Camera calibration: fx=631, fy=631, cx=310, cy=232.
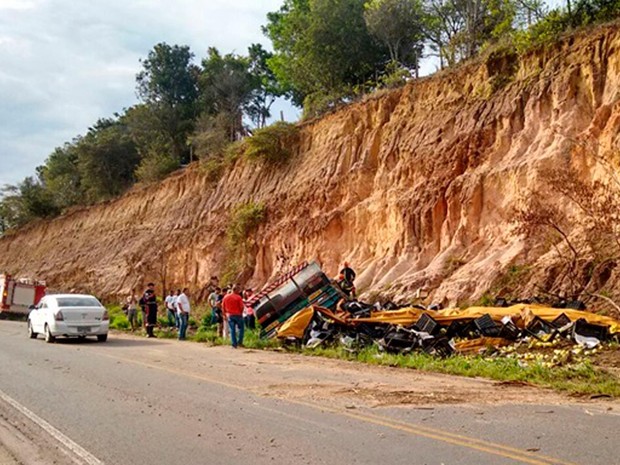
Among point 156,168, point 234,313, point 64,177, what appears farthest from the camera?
point 64,177

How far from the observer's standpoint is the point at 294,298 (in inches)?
690

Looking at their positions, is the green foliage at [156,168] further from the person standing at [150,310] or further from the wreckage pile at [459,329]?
the wreckage pile at [459,329]

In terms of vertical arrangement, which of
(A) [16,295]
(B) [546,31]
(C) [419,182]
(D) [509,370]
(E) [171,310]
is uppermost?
(B) [546,31]

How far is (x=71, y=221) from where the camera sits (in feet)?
172

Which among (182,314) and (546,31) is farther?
(546,31)

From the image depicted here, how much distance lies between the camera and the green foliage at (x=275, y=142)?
34.0 m

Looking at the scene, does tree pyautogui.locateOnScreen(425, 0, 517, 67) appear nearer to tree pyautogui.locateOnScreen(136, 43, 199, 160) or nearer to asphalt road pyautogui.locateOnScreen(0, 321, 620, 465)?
asphalt road pyautogui.locateOnScreen(0, 321, 620, 465)

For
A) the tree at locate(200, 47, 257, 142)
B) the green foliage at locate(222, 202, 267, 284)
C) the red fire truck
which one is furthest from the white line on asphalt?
the tree at locate(200, 47, 257, 142)

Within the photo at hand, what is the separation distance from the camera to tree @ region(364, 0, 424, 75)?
113 ft

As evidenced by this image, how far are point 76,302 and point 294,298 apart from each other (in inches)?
256

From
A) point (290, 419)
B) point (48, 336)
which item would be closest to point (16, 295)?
point (48, 336)

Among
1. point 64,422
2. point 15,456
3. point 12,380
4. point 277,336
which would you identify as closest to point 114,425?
point 64,422

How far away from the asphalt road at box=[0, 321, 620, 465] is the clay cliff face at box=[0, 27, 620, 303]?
9607 millimetres

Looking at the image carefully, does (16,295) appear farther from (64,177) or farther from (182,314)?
(64,177)
